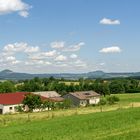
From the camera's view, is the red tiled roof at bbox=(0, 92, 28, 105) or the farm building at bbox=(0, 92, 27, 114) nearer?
the farm building at bbox=(0, 92, 27, 114)

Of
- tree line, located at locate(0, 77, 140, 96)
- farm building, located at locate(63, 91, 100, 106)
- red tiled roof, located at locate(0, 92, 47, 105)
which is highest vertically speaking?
tree line, located at locate(0, 77, 140, 96)

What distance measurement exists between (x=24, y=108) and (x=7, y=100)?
6.83 metres

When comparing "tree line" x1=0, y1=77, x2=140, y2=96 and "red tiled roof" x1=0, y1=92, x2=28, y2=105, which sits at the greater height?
"tree line" x1=0, y1=77, x2=140, y2=96

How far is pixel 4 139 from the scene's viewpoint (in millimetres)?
25938

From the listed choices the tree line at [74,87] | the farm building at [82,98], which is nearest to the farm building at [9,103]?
the farm building at [82,98]

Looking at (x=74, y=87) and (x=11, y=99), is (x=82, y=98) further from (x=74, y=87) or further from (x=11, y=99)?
(x=11, y=99)

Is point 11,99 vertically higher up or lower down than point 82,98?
higher up

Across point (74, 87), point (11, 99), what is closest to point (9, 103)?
point (11, 99)

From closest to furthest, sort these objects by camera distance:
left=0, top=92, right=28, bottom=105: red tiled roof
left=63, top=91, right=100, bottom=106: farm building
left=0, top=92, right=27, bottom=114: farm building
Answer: left=0, top=92, right=27, bottom=114: farm building → left=0, top=92, right=28, bottom=105: red tiled roof → left=63, top=91, right=100, bottom=106: farm building

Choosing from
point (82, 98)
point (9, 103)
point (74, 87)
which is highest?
point (74, 87)

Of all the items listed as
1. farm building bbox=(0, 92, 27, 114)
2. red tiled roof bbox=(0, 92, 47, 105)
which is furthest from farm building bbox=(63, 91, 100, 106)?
farm building bbox=(0, 92, 27, 114)

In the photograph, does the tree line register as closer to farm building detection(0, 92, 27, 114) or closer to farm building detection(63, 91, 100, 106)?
farm building detection(63, 91, 100, 106)

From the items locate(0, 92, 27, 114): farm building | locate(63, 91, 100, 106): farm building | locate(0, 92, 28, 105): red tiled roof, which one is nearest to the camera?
locate(0, 92, 27, 114): farm building

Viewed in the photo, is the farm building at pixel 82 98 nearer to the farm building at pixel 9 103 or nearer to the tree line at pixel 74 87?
the tree line at pixel 74 87
